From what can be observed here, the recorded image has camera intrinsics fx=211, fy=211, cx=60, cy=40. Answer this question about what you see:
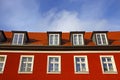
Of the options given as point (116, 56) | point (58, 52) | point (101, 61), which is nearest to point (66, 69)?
point (58, 52)

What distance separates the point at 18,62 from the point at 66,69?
5334mm

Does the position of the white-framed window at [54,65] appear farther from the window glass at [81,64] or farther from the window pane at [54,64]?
the window glass at [81,64]

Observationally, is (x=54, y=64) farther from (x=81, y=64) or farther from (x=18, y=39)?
(x=18, y=39)

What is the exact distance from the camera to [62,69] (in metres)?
22.6

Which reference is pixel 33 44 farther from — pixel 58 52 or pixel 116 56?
pixel 116 56

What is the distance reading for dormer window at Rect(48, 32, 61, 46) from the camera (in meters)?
25.3

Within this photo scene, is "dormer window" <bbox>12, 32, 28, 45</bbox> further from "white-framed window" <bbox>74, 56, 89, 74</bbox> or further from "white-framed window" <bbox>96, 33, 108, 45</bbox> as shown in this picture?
"white-framed window" <bbox>96, 33, 108, 45</bbox>

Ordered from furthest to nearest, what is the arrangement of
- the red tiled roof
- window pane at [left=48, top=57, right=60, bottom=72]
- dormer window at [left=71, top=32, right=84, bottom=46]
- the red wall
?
1. the red tiled roof
2. dormer window at [left=71, top=32, right=84, bottom=46]
3. window pane at [left=48, top=57, right=60, bottom=72]
4. the red wall

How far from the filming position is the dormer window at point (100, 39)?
82.6ft

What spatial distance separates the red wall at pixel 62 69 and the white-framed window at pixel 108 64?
344mm

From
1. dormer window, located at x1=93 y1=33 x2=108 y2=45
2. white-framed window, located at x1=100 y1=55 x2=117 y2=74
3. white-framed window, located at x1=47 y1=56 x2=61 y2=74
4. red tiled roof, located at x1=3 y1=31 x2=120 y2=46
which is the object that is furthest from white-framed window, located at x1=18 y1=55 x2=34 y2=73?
dormer window, located at x1=93 y1=33 x2=108 y2=45

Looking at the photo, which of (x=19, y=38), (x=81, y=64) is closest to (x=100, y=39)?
(x=81, y=64)

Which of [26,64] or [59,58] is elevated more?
[59,58]

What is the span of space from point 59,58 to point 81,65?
8.47 ft
